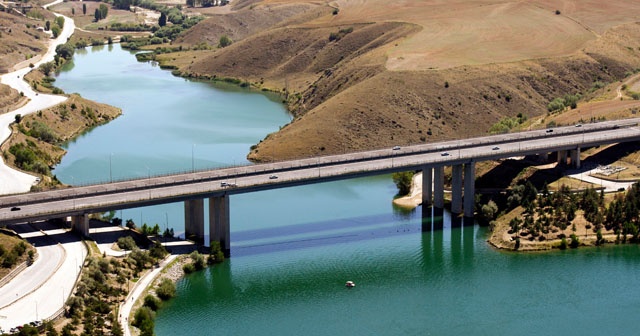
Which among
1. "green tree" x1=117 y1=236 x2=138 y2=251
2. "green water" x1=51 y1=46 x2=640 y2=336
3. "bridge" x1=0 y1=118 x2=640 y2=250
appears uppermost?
"bridge" x1=0 y1=118 x2=640 y2=250

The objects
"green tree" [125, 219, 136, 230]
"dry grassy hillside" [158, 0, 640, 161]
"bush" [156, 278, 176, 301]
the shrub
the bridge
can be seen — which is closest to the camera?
"bush" [156, 278, 176, 301]

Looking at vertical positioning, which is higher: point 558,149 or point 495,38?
point 495,38

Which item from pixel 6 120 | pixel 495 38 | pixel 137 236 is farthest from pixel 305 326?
pixel 495 38

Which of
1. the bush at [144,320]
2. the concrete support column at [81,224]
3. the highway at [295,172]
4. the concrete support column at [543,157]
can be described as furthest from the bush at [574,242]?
the concrete support column at [81,224]

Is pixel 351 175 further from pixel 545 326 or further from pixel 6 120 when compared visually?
pixel 6 120

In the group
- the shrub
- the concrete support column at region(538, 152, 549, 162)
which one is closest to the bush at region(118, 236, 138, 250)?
the shrub

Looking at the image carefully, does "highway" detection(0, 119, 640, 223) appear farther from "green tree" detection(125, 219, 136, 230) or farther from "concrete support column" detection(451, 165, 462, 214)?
"green tree" detection(125, 219, 136, 230)

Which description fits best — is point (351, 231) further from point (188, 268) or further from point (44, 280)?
point (44, 280)
